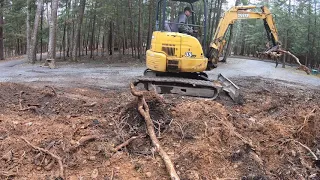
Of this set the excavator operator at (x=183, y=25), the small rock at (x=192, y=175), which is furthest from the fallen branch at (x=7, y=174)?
the excavator operator at (x=183, y=25)

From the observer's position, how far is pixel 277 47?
10.8 meters

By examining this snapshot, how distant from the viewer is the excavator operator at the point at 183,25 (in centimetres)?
983

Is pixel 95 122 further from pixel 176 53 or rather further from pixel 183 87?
pixel 176 53

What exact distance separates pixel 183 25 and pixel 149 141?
460 cm

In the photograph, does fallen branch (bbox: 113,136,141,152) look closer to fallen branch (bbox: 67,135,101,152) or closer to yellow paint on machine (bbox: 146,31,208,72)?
fallen branch (bbox: 67,135,101,152)

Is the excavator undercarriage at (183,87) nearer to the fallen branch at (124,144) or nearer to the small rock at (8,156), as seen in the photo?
the fallen branch at (124,144)

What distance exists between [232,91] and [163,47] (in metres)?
2.46

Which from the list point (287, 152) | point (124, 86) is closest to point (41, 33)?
point (124, 86)

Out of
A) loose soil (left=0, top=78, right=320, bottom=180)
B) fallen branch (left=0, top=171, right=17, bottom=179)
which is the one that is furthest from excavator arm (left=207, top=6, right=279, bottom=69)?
fallen branch (left=0, top=171, right=17, bottom=179)

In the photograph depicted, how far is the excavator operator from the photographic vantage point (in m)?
9.83

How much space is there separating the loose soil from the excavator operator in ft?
6.93

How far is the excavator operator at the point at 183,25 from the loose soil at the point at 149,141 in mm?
2113

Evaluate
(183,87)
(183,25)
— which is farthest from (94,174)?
(183,25)

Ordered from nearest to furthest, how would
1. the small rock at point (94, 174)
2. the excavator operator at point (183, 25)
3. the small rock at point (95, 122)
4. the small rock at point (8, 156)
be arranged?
1. the small rock at point (94, 174)
2. the small rock at point (8, 156)
3. the small rock at point (95, 122)
4. the excavator operator at point (183, 25)
